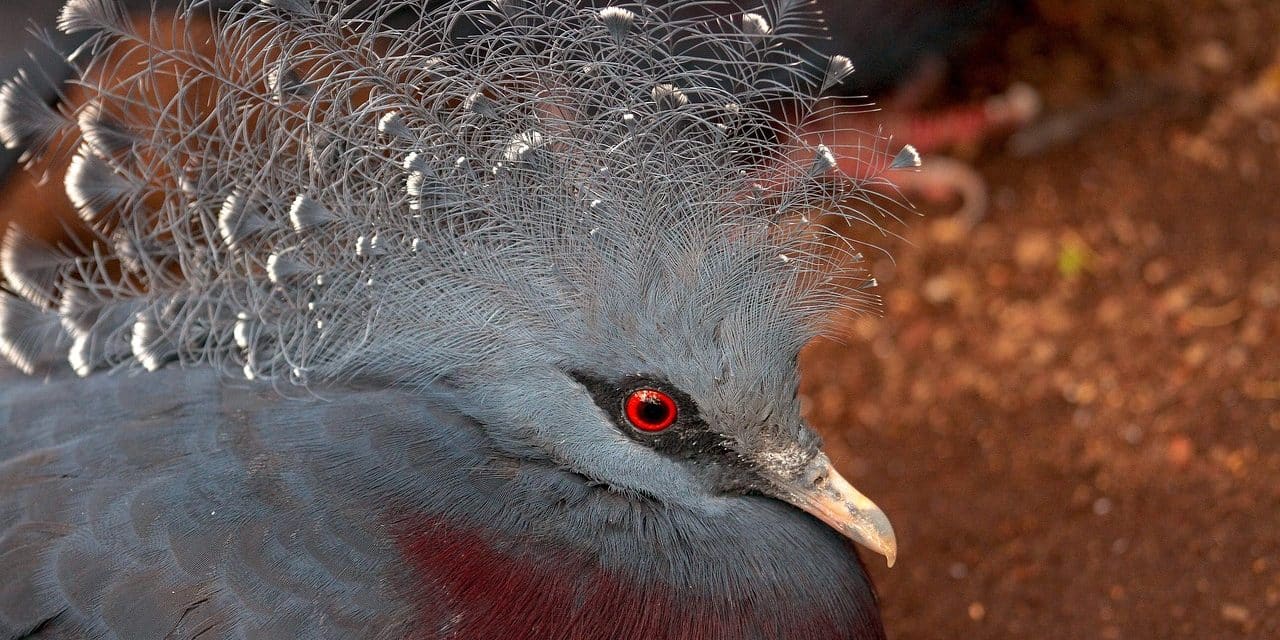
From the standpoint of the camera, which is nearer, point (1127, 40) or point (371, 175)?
point (371, 175)

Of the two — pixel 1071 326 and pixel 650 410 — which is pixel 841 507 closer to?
pixel 650 410

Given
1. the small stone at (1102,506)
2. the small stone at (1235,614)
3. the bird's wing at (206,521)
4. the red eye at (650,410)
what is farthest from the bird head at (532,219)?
the small stone at (1102,506)

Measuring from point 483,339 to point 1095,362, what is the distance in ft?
7.65

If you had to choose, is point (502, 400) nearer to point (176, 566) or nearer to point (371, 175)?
point (371, 175)

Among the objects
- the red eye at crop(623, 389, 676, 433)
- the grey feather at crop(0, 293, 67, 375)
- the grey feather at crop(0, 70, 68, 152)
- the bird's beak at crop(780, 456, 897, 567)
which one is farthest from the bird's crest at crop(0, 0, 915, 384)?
the grey feather at crop(0, 293, 67, 375)

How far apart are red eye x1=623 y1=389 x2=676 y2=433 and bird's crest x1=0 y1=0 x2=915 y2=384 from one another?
0.11 metres

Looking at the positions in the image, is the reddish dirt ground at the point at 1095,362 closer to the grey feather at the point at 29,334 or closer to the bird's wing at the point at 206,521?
the bird's wing at the point at 206,521

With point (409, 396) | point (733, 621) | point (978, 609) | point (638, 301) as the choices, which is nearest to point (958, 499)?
point (978, 609)

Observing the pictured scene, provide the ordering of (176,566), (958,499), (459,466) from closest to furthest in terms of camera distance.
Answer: (176,566) < (459,466) < (958,499)

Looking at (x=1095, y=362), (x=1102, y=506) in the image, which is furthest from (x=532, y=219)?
(x=1095, y=362)

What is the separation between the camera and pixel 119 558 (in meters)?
2.09

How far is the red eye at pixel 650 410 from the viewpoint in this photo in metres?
2.21

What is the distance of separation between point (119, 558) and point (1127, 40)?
4.27m

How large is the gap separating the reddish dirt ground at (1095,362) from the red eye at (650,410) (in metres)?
0.49
